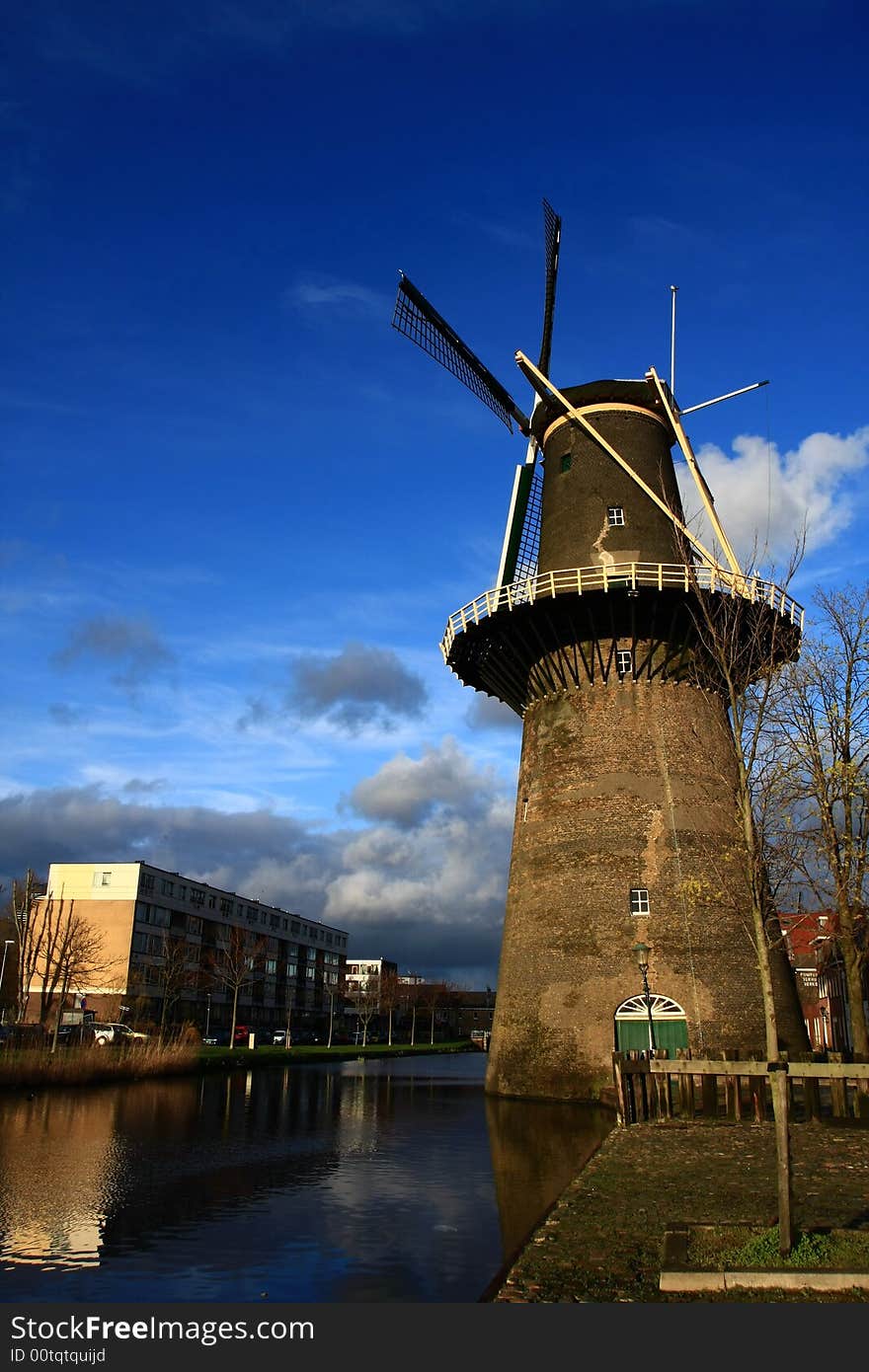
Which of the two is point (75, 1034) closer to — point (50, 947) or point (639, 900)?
point (50, 947)

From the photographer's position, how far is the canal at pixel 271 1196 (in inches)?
335

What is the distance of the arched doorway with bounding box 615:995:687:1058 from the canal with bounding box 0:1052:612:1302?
79.2 inches

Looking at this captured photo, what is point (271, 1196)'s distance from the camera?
1284 centimetres

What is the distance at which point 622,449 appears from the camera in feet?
102

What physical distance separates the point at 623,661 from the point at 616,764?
3.24 metres

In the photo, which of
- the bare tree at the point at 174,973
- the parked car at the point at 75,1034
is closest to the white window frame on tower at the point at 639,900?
the parked car at the point at 75,1034

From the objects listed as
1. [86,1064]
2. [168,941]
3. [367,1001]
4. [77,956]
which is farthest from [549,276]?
[367,1001]

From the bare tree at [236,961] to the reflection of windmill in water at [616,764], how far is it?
35.2 m

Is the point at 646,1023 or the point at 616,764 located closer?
the point at 646,1023

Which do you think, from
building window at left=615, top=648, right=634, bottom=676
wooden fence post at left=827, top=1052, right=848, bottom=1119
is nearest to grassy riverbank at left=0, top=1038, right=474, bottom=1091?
building window at left=615, top=648, right=634, bottom=676

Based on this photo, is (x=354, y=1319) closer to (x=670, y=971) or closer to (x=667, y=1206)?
(x=667, y=1206)

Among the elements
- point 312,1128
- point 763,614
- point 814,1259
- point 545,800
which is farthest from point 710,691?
point 814,1259

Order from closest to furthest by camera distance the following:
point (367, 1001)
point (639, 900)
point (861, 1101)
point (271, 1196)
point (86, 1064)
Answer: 1. point (271, 1196)
2. point (861, 1101)
3. point (639, 900)
4. point (86, 1064)
5. point (367, 1001)

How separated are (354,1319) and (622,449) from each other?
1105 inches
